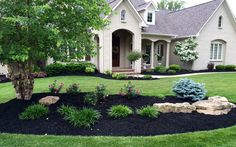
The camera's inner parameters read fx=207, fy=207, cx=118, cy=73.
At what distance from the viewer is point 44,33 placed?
533cm

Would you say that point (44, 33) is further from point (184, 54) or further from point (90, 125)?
point (184, 54)

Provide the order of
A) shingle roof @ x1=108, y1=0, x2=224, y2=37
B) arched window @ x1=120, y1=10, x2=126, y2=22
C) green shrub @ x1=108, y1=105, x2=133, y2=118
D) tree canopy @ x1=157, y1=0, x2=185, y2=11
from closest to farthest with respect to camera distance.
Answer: green shrub @ x1=108, y1=105, x2=133, y2=118, arched window @ x1=120, y1=10, x2=126, y2=22, shingle roof @ x1=108, y1=0, x2=224, y2=37, tree canopy @ x1=157, y1=0, x2=185, y2=11

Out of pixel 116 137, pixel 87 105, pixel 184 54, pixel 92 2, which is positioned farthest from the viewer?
pixel 184 54

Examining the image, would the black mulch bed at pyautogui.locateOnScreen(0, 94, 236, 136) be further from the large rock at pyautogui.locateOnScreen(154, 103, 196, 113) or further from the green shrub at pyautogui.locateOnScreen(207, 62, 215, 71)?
the green shrub at pyautogui.locateOnScreen(207, 62, 215, 71)

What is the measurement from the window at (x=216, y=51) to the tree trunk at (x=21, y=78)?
19013 mm

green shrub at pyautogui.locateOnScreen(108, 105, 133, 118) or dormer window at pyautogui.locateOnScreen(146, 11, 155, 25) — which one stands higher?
dormer window at pyautogui.locateOnScreen(146, 11, 155, 25)

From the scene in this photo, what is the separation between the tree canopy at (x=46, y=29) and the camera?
5297mm

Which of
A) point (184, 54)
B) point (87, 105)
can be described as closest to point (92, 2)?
point (87, 105)

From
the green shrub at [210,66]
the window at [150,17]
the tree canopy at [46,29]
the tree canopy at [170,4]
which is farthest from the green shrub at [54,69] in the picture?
the tree canopy at [170,4]

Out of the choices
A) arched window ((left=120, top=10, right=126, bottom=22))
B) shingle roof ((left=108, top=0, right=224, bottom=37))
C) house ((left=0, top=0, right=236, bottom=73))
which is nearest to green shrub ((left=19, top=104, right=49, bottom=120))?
house ((left=0, top=0, right=236, bottom=73))

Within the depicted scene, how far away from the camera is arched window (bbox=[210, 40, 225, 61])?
2111 cm

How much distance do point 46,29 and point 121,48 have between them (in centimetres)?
1488

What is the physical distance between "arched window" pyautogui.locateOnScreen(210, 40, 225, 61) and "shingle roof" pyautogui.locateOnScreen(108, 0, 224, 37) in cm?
272

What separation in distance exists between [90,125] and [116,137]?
2.86ft
